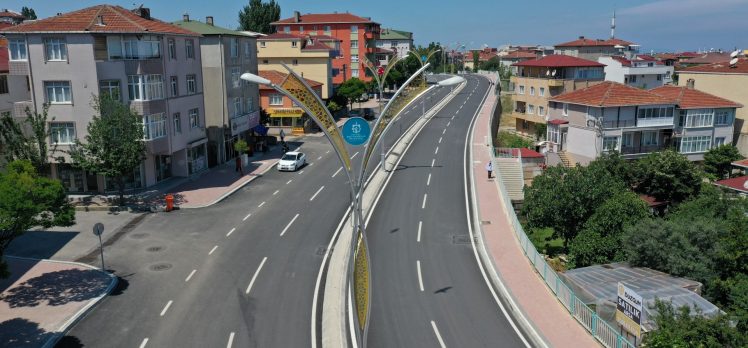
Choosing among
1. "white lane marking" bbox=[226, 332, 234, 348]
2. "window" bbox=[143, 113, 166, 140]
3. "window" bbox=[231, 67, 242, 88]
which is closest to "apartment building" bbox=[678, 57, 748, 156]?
"window" bbox=[231, 67, 242, 88]

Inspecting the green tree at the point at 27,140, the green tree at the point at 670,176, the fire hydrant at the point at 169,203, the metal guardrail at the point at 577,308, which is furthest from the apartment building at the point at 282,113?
the metal guardrail at the point at 577,308

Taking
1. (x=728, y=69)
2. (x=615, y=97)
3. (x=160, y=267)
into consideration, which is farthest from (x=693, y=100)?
(x=160, y=267)

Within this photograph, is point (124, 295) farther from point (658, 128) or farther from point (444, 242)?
point (658, 128)

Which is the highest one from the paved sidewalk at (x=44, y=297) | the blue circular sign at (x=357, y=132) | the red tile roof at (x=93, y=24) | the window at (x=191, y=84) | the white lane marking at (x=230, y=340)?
the red tile roof at (x=93, y=24)

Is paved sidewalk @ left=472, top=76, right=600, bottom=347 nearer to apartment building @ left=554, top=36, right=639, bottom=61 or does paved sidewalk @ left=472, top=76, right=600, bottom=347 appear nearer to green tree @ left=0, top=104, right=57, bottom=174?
green tree @ left=0, top=104, right=57, bottom=174

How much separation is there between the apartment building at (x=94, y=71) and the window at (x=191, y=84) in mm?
2774

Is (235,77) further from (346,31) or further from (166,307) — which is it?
(346,31)

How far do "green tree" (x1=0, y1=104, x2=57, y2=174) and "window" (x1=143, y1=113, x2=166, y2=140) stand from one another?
5600mm

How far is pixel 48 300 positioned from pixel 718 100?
197 feet

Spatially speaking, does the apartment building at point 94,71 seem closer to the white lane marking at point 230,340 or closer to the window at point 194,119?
the window at point 194,119

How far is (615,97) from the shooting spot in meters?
56.0

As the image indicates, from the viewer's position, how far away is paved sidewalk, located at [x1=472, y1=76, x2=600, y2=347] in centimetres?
2072

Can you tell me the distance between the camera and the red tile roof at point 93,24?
3656 centimetres

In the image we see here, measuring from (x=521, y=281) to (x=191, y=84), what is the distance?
100 feet
